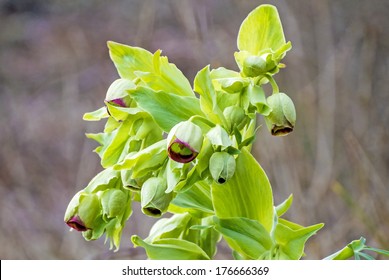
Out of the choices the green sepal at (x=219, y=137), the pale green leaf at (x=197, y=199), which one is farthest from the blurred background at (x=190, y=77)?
the green sepal at (x=219, y=137)

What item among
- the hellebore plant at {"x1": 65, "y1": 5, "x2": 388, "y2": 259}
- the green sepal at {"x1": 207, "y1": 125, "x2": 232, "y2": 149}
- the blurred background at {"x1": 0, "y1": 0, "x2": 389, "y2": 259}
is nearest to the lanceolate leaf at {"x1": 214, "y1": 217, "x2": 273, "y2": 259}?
the hellebore plant at {"x1": 65, "y1": 5, "x2": 388, "y2": 259}

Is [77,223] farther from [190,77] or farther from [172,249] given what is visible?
[190,77]

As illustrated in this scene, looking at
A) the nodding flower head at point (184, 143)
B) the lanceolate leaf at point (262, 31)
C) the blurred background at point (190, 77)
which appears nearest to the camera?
the nodding flower head at point (184, 143)

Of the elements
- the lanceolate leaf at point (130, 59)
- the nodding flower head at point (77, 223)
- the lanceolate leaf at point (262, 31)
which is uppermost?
the lanceolate leaf at point (262, 31)

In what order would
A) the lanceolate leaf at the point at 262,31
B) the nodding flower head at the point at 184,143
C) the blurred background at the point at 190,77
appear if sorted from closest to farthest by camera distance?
1. the nodding flower head at the point at 184,143
2. the lanceolate leaf at the point at 262,31
3. the blurred background at the point at 190,77

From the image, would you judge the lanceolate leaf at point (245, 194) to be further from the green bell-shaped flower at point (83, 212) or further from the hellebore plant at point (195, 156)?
the green bell-shaped flower at point (83, 212)

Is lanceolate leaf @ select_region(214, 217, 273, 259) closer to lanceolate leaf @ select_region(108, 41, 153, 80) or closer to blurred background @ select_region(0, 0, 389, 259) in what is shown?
lanceolate leaf @ select_region(108, 41, 153, 80)

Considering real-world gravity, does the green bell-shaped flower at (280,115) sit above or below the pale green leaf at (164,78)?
below
